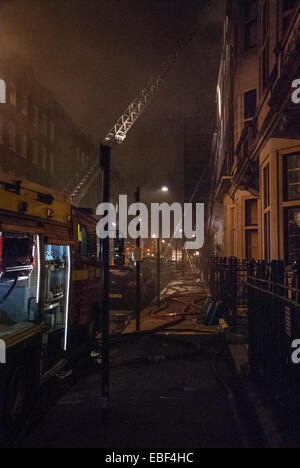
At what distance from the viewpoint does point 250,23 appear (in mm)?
14211

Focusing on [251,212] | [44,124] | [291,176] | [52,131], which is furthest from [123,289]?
[52,131]

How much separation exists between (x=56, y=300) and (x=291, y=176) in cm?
547

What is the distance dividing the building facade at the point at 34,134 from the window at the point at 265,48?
89.8ft

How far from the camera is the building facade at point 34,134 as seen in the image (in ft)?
113

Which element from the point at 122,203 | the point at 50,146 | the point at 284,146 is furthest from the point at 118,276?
the point at 122,203

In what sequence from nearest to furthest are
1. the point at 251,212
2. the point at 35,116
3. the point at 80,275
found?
1. the point at 80,275
2. the point at 251,212
3. the point at 35,116

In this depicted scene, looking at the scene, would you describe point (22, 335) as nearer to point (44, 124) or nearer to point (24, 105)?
point (24, 105)

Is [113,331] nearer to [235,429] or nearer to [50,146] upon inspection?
[235,429]

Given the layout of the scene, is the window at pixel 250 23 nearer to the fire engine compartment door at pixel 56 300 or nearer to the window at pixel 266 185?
the window at pixel 266 185

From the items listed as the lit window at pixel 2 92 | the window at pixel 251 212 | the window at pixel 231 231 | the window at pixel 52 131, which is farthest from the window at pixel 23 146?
the window at pixel 251 212

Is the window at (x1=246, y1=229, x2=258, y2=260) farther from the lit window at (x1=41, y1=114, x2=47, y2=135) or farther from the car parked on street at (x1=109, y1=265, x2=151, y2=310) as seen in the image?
the lit window at (x1=41, y1=114, x2=47, y2=135)

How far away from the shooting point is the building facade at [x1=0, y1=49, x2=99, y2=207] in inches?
1356

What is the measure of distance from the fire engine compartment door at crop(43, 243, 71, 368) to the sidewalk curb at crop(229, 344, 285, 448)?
2.82 m

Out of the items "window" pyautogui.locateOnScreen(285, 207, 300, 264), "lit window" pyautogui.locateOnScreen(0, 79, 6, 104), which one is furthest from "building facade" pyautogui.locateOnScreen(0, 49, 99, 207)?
"window" pyautogui.locateOnScreen(285, 207, 300, 264)
